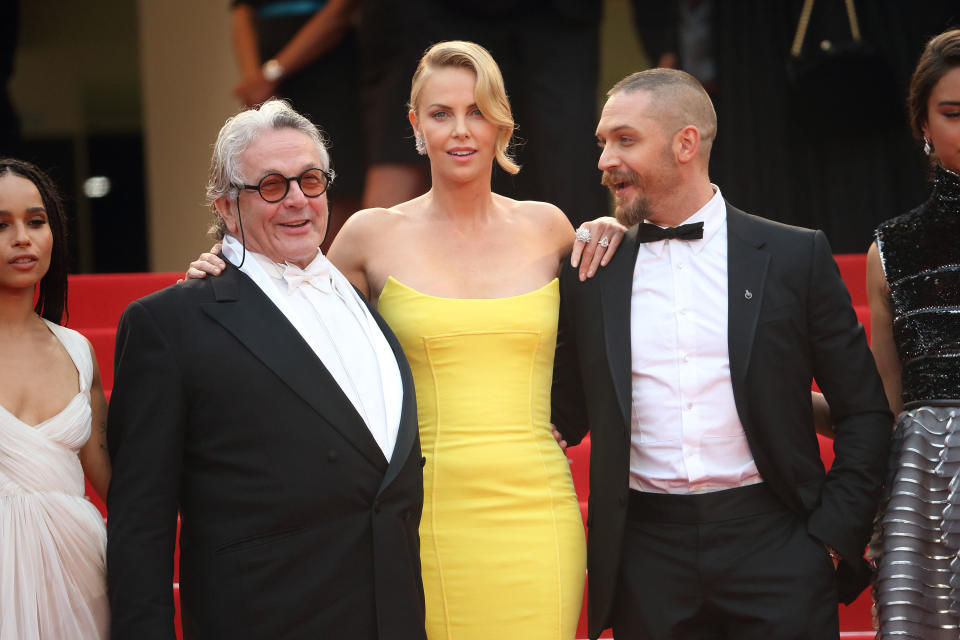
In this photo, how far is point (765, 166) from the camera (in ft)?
21.2

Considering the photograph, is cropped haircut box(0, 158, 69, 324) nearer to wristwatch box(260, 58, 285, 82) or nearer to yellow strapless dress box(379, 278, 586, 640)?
yellow strapless dress box(379, 278, 586, 640)

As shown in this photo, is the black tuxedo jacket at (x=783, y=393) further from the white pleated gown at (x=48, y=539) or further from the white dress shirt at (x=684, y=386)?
the white pleated gown at (x=48, y=539)

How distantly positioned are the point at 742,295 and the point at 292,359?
1.13m

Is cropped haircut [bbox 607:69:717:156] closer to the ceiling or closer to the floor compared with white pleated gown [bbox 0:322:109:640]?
closer to the ceiling

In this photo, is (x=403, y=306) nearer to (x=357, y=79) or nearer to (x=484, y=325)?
(x=484, y=325)

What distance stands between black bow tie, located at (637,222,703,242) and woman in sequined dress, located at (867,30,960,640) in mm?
537

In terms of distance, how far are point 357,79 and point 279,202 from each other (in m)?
3.42

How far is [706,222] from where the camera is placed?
3201mm

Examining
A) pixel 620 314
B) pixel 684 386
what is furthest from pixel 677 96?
pixel 684 386

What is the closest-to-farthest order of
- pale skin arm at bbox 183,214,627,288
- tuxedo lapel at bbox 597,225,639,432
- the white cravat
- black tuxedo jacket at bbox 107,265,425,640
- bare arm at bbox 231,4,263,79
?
black tuxedo jacket at bbox 107,265,425,640 → the white cravat → tuxedo lapel at bbox 597,225,639,432 → pale skin arm at bbox 183,214,627,288 → bare arm at bbox 231,4,263,79

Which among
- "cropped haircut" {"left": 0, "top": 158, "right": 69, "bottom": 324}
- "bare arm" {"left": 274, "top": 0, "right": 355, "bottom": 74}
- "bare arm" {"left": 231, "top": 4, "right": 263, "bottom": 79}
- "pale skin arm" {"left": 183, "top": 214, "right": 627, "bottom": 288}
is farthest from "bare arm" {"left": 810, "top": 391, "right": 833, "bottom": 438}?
"bare arm" {"left": 231, "top": 4, "right": 263, "bottom": 79}

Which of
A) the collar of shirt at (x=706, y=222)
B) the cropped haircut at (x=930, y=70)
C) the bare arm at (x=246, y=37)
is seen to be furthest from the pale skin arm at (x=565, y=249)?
the bare arm at (x=246, y=37)

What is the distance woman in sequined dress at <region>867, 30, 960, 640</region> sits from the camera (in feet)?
9.55

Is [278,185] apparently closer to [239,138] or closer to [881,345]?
[239,138]
